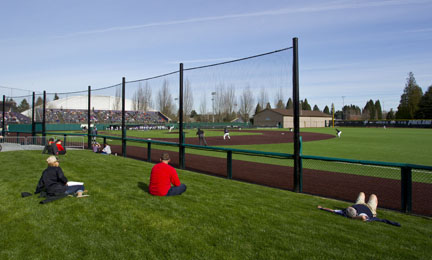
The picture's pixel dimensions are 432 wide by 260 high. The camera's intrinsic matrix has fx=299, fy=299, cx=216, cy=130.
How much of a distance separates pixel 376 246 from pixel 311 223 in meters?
1.17

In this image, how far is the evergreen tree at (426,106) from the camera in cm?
8756

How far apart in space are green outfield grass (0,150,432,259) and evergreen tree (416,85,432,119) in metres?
101

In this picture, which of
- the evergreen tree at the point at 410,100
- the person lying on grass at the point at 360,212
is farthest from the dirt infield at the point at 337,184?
the evergreen tree at the point at 410,100

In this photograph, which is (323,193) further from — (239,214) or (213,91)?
(213,91)

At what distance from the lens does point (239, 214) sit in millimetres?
5750

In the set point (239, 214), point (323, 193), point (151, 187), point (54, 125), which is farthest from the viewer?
point (54, 125)

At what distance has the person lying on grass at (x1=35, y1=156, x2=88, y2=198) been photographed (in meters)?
6.59

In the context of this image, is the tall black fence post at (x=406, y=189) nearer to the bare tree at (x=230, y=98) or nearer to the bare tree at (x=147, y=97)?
the bare tree at (x=230, y=98)

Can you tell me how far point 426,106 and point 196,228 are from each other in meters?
105

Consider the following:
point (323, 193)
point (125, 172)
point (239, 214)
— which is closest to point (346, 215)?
point (239, 214)

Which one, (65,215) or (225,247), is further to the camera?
(65,215)

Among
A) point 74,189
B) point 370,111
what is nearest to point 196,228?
point 74,189

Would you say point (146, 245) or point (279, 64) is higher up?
point (279, 64)

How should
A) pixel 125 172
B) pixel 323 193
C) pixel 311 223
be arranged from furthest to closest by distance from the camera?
1. pixel 125 172
2. pixel 323 193
3. pixel 311 223
